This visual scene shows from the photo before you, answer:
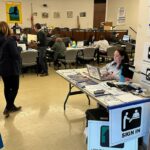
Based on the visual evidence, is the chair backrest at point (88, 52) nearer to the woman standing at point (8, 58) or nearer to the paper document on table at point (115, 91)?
the woman standing at point (8, 58)

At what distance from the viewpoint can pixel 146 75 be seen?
9.11 ft

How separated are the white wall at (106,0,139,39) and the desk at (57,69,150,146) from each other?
8.73 m

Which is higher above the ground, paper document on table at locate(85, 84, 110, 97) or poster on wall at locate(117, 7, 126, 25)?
poster on wall at locate(117, 7, 126, 25)

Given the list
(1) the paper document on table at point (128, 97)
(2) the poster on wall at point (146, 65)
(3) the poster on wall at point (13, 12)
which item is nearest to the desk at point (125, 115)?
(1) the paper document on table at point (128, 97)

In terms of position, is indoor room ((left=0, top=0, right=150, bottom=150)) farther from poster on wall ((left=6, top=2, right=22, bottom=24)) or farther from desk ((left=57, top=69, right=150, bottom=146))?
poster on wall ((left=6, top=2, right=22, bottom=24))

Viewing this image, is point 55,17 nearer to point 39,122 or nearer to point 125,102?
point 39,122

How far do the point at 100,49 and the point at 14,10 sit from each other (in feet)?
17.1

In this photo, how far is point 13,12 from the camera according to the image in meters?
10.9

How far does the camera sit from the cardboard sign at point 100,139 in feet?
8.34

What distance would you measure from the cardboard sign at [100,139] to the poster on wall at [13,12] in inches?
377

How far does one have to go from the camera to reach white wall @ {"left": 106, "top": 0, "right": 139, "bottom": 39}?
1054 centimetres

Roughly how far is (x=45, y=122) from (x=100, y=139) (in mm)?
1276

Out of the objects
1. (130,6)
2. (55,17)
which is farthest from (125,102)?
(55,17)

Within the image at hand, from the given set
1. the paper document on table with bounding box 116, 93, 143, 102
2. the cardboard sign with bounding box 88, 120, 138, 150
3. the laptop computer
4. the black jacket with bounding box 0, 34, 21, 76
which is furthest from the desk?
the black jacket with bounding box 0, 34, 21, 76
